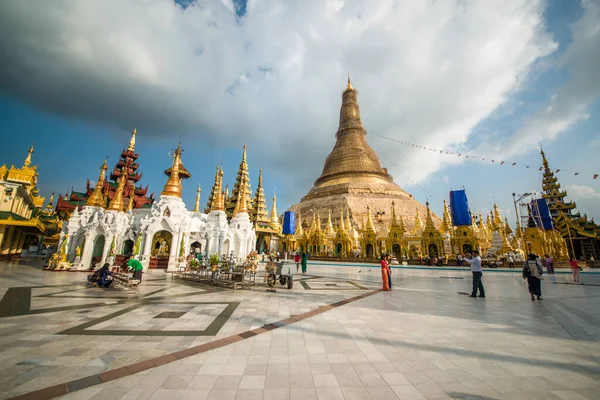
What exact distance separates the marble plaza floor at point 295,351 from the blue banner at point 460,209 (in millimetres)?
23194

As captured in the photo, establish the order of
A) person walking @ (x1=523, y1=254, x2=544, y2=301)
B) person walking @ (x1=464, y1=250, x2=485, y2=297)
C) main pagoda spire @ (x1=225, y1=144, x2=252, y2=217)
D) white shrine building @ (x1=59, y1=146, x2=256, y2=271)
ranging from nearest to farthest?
person walking @ (x1=523, y1=254, x2=544, y2=301), person walking @ (x1=464, y1=250, x2=485, y2=297), white shrine building @ (x1=59, y1=146, x2=256, y2=271), main pagoda spire @ (x1=225, y1=144, x2=252, y2=217)

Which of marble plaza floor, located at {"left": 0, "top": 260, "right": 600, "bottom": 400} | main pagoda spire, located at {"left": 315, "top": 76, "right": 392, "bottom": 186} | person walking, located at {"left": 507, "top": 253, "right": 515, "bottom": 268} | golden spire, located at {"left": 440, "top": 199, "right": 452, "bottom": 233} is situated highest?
main pagoda spire, located at {"left": 315, "top": 76, "right": 392, "bottom": 186}

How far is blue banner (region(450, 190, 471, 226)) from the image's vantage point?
28047mm

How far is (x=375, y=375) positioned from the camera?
324 cm

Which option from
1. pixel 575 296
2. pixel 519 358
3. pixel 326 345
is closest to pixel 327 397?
pixel 326 345

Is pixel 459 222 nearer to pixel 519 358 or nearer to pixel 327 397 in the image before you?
pixel 519 358

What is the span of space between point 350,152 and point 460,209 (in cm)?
2894

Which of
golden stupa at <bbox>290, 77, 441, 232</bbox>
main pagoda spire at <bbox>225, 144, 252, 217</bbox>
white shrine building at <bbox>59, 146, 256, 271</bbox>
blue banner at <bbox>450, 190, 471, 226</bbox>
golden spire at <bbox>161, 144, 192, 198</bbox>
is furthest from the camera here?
golden stupa at <bbox>290, 77, 441, 232</bbox>

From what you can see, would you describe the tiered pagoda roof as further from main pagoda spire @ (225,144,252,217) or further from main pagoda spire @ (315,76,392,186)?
main pagoda spire @ (225,144,252,217)

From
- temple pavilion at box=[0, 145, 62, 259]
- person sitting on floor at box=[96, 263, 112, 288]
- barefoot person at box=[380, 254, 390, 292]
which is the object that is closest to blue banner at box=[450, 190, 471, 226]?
barefoot person at box=[380, 254, 390, 292]

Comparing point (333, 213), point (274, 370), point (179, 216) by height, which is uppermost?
point (333, 213)

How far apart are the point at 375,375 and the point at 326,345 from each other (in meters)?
1.18

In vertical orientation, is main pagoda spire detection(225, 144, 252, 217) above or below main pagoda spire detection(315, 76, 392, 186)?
below

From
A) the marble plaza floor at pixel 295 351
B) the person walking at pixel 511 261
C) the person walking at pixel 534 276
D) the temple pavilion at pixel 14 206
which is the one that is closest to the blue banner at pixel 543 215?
the person walking at pixel 511 261
